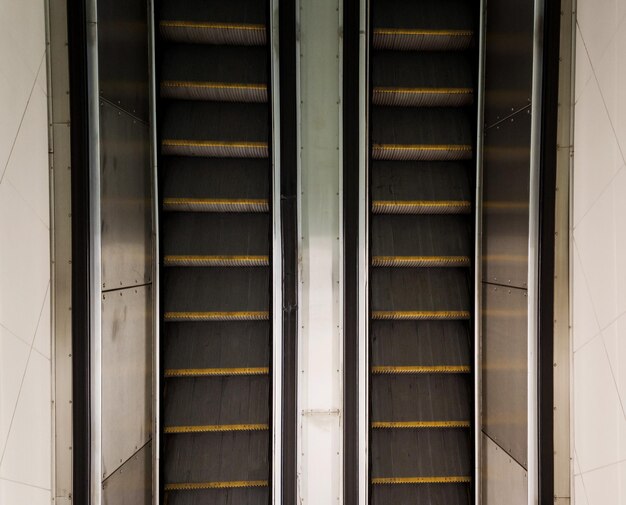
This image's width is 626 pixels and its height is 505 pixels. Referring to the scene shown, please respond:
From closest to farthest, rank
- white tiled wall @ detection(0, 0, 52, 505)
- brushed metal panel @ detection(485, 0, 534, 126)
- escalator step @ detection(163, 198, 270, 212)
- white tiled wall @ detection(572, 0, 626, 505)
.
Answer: white tiled wall @ detection(0, 0, 52, 505), white tiled wall @ detection(572, 0, 626, 505), brushed metal panel @ detection(485, 0, 534, 126), escalator step @ detection(163, 198, 270, 212)

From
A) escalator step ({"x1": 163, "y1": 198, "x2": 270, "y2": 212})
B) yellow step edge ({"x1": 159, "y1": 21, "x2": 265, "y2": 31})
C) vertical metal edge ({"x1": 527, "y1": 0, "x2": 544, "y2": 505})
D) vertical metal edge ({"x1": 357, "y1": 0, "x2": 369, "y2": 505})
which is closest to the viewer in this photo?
vertical metal edge ({"x1": 527, "y1": 0, "x2": 544, "y2": 505})

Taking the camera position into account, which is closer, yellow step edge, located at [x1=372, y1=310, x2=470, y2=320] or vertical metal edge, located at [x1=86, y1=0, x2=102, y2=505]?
vertical metal edge, located at [x1=86, y1=0, x2=102, y2=505]

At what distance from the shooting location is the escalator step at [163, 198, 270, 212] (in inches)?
136

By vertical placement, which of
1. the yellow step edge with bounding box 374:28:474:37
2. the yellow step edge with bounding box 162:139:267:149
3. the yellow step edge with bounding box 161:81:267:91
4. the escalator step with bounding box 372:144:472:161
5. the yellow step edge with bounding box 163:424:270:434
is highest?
the yellow step edge with bounding box 374:28:474:37

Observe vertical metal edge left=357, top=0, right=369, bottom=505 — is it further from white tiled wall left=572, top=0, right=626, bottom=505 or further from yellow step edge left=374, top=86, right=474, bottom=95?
white tiled wall left=572, top=0, right=626, bottom=505

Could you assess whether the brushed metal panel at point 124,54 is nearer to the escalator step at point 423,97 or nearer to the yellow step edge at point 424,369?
the escalator step at point 423,97

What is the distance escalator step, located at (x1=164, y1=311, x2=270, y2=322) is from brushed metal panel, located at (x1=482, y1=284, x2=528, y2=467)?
4.90 ft

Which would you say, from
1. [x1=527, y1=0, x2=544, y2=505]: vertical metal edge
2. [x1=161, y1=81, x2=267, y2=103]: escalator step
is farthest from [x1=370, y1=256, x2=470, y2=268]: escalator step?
[x1=161, y1=81, x2=267, y2=103]: escalator step

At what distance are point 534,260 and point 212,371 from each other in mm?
2200

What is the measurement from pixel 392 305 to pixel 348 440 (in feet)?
3.16

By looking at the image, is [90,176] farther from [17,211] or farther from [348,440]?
[348,440]

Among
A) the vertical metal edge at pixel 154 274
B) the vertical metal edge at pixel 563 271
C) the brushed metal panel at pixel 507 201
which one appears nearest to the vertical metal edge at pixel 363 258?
the brushed metal panel at pixel 507 201

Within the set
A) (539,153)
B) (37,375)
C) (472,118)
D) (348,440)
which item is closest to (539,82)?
(539,153)

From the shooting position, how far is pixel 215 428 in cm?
351
